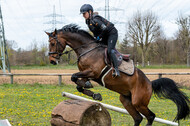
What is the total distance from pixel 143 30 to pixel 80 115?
113 feet

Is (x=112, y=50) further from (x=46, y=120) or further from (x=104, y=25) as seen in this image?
(x=46, y=120)

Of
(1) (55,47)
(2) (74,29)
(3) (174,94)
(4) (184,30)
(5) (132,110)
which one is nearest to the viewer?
(1) (55,47)

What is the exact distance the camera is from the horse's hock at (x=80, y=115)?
11.6 ft

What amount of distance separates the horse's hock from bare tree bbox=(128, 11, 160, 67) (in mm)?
32047

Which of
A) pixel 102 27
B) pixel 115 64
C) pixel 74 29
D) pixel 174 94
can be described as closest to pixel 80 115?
pixel 115 64

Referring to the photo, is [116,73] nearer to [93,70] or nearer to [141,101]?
[93,70]

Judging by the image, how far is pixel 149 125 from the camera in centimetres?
459

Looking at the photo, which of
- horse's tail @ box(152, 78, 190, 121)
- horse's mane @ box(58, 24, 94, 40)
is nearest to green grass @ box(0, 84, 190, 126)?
horse's tail @ box(152, 78, 190, 121)

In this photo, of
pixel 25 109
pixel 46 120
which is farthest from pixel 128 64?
pixel 25 109

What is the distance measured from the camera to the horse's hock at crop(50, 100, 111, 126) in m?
3.53

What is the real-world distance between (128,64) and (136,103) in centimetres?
91

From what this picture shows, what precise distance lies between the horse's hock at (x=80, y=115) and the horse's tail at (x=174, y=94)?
170 centimetres

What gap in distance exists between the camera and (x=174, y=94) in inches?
191

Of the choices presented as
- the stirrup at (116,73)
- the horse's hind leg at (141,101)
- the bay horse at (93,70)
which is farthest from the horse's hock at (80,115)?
the horse's hind leg at (141,101)
